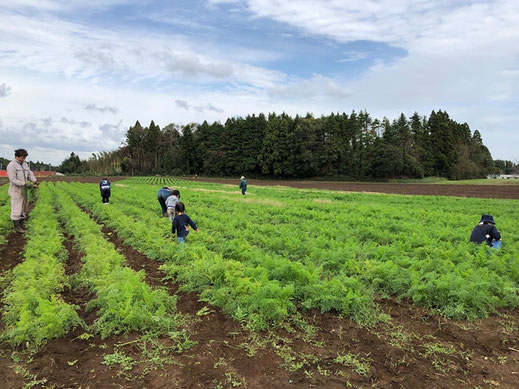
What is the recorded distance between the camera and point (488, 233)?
812 centimetres

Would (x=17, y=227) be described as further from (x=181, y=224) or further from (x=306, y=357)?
(x=306, y=357)

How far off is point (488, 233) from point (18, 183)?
12481 mm

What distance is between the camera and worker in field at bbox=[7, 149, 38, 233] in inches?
378

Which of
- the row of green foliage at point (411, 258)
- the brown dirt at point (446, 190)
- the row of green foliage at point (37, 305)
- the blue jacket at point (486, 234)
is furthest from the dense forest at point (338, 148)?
the row of green foliage at point (37, 305)

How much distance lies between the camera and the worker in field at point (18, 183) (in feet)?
31.5

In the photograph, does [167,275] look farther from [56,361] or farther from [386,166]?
[386,166]

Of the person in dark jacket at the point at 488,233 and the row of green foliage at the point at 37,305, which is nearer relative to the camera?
the row of green foliage at the point at 37,305

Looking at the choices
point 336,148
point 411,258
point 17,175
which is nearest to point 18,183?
point 17,175

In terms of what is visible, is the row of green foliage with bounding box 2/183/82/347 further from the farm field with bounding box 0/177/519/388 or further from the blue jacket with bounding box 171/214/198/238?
the blue jacket with bounding box 171/214/198/238

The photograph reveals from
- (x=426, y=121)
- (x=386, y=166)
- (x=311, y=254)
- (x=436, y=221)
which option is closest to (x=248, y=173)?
(x=386, y=166)

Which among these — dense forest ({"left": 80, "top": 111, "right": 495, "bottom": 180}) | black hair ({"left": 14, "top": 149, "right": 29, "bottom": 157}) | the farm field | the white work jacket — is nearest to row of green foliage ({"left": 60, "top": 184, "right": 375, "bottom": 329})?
the farm field

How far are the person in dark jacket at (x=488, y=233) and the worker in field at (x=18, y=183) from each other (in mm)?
12192

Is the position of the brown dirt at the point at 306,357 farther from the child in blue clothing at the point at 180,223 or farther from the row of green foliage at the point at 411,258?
the child in blue clothing at the point at 180,223

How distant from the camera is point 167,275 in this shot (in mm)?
6637
